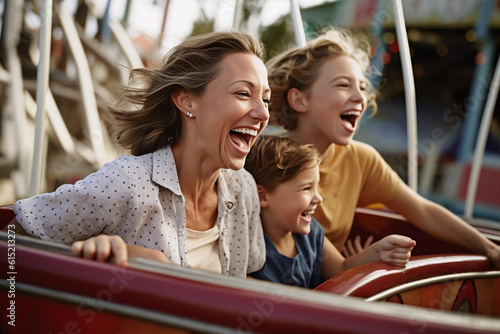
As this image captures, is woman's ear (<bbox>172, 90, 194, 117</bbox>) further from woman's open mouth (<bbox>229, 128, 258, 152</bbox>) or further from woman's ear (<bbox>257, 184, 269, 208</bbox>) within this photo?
woman's ear (<bbox>257, 184, 269, 208</bbox>)

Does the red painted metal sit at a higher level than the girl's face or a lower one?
lower

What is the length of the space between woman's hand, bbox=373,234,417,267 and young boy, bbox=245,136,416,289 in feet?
0.15

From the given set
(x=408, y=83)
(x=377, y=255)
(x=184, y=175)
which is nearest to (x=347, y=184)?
(x=377, y=255)

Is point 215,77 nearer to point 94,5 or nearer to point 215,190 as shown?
point 215,190

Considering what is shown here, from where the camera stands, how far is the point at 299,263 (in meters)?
1.39

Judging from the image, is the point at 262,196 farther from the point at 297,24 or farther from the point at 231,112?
the point at 297,24

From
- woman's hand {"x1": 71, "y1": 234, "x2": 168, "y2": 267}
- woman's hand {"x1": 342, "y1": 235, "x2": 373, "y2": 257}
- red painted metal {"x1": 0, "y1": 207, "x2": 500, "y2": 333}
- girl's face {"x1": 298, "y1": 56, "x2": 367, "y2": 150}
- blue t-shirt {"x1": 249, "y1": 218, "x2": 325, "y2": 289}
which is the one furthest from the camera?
woman's hand {"x1": 342, "y1": 235, "x2": 373, "y2": 257}

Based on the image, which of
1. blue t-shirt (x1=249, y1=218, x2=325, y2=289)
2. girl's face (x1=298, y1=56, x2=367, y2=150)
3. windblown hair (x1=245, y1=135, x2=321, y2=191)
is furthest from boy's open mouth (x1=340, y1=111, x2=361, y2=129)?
blue t-shirt (x1=249, y1=218, x2=325, y2=289)

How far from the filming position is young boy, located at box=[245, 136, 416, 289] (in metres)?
1.37

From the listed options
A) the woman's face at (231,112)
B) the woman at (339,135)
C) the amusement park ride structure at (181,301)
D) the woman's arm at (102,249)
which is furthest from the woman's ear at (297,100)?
the woman's arm at (102,249)

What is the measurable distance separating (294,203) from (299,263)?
155mm

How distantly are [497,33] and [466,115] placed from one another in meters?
1.02

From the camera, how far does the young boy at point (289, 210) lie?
137 centimetres

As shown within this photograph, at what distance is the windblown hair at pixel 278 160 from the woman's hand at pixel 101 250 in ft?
1.88
